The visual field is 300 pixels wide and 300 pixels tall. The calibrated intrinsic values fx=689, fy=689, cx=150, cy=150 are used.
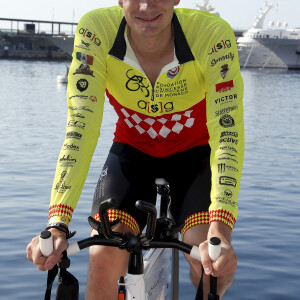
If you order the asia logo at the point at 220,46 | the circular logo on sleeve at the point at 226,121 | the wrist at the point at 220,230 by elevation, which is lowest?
the wrist at the point at 220,230

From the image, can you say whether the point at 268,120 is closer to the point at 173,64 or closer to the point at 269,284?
the point at 269,284

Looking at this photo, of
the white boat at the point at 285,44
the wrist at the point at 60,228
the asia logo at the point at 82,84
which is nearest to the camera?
the wrist at the point at 60,228

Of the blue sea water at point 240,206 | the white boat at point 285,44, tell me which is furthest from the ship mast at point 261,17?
the blue sea water at point 240,206

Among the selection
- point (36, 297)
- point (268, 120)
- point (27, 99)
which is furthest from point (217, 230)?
point (27, 99)

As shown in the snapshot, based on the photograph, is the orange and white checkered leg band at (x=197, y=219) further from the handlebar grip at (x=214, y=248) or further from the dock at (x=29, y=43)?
the dock at (x=29, y=43)

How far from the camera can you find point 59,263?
3029mm

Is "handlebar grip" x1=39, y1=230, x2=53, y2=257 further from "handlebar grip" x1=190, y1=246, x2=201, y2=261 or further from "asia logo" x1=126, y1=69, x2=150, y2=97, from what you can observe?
"asia logo" x1=126, y1=69, x2=150, y2=97

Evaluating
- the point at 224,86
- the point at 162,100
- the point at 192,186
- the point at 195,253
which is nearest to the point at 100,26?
the point at 162,100

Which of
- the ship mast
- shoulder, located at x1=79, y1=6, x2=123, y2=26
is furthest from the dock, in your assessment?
shoulder, located at x1=79, y1=6, x2=123, y2=26

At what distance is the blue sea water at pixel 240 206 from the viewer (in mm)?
7105

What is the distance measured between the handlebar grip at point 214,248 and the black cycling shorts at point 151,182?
76cm

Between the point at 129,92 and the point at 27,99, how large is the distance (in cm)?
3207

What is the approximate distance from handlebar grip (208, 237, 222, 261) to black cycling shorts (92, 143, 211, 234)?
76 centimetres

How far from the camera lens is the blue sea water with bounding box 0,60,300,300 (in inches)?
280
